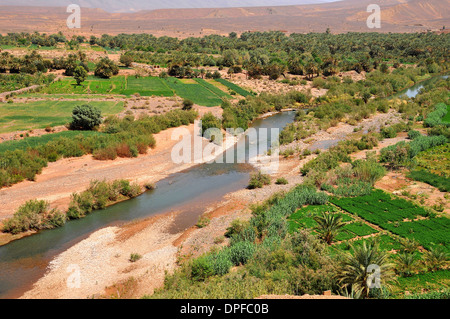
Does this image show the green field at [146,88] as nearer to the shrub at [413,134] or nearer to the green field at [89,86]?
the green field at [89,86]

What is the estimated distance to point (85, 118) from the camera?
42.2m

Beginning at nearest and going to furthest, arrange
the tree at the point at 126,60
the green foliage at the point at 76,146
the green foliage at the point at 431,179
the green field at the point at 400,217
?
1. the green field at the point at 400,217
2. the green foliage at the point at 431,179
3. the green foliage at the point at 76,146
4. the tree at the point at 126,60

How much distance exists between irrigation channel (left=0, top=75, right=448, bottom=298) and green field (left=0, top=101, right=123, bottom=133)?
20.5m

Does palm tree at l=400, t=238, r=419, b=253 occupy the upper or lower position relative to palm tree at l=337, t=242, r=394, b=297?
lower

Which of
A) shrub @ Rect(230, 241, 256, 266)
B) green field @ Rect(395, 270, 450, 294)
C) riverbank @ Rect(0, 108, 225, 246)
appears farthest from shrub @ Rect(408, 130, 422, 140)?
shrub @ Rect(230, 241, 256, 266)

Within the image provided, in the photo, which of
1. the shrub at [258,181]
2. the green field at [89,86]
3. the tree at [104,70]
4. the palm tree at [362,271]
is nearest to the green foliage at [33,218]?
the shrub at [258,181]

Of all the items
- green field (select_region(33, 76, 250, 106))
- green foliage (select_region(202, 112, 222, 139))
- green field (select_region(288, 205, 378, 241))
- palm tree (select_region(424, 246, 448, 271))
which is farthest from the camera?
green field (select_region(33, 76, 250, 106))

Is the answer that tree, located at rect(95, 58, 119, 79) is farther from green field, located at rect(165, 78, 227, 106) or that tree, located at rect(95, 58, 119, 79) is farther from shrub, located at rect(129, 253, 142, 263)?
shrub, located at rect(129, 253, 142, 263)

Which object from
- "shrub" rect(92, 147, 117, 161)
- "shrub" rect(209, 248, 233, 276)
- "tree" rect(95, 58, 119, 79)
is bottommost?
"shrub" rect(209, 248, 233, 276)

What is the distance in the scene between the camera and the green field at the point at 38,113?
43.4 metres

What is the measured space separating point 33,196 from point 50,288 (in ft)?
38.5

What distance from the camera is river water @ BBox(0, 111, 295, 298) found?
20500 mm

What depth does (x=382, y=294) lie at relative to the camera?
50.9 feet

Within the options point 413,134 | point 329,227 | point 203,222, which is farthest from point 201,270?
point 413,134
